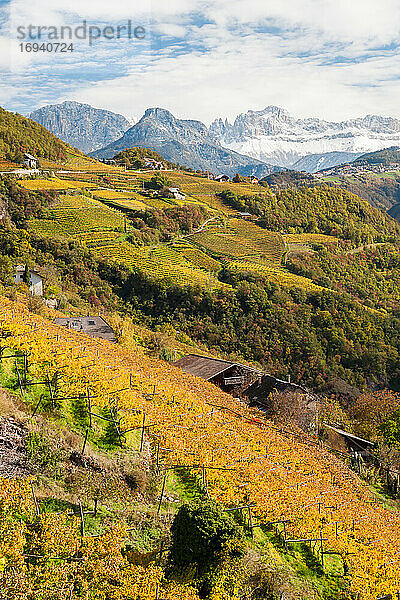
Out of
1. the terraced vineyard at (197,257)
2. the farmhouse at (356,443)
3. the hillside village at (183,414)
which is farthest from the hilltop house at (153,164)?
the farmhouse at (356,443)

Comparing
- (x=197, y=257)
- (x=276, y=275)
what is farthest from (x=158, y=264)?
(x=276, y=275)

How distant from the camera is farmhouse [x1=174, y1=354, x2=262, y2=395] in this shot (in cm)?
2989

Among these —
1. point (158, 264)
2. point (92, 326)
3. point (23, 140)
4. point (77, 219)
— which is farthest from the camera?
point (23, 140)

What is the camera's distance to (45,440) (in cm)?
1220

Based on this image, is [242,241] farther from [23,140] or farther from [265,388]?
[265,388]

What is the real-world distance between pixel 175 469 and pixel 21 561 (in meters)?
6.27

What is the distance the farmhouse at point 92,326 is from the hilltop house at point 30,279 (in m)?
6.34

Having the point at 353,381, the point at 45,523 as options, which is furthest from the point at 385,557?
the point at 353,381

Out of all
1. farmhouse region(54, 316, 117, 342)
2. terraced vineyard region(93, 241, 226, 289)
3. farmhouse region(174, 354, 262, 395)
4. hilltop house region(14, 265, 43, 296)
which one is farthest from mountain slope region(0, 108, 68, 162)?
farmhouse region(174, 354, 262, 395)

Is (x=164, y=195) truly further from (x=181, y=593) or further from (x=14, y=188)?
(x=181, y=593)

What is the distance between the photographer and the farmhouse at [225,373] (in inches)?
1177

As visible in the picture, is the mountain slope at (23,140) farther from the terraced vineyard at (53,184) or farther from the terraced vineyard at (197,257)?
the terraced vineyard at (197,257)

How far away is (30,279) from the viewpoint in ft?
124

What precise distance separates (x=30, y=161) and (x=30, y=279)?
40.3 meters
